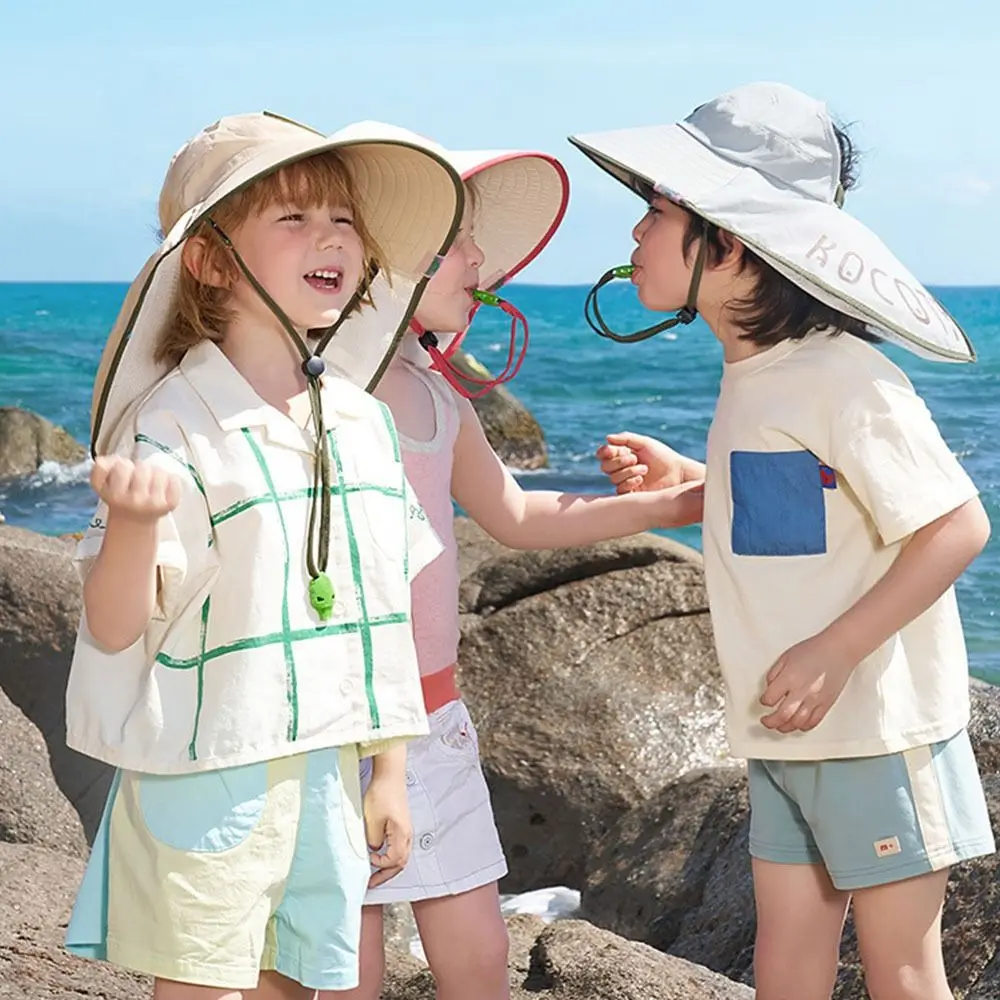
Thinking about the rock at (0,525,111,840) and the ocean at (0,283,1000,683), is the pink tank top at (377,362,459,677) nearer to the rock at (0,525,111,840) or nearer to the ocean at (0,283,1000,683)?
the rock at (0,525,111,840)

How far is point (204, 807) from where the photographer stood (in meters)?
2.57

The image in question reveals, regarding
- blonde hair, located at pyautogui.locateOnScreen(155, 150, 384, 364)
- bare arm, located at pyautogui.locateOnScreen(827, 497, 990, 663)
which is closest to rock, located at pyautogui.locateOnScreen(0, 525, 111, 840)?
blonde hair, located at pyautogui.locateOnScreen(155, 150, 384, 364)

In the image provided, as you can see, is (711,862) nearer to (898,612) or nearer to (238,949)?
(898,612)

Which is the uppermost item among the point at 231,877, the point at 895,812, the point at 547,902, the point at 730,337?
the point at 730,337

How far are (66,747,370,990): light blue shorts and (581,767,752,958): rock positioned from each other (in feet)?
6.53

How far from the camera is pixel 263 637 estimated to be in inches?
102

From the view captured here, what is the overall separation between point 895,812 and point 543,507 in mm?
941

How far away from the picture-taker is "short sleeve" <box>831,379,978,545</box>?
2.86m

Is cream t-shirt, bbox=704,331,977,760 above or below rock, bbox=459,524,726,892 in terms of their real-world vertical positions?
above

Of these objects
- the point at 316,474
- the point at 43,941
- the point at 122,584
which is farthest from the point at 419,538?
the point at 43,941

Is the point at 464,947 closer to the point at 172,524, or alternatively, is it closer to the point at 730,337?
the point at 172,524

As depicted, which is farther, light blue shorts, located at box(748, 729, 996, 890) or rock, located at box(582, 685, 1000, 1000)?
rock, located at box(582, 685, 1000, 1000)

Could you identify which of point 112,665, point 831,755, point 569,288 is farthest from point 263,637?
point 569,288

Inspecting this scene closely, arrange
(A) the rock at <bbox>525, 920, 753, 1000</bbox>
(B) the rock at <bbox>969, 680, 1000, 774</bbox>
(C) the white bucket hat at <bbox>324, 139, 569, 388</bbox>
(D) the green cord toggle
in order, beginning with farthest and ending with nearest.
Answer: (B) the rock at <bbox>969, 680, 1000, 774</bbox>, (A) the rock at <bbox>525, 920, 753, 1000</bbox>, (C) the white bucket hat at <bbox>324, 139, 569, 388</bbox>, (D) the green cord toggle
